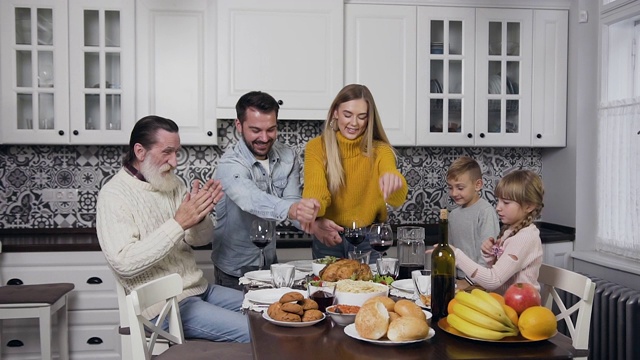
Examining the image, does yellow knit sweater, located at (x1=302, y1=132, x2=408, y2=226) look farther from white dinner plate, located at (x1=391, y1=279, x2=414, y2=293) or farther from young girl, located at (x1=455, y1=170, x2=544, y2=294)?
white dinner plate, located at (x1=391, y1=279, x2=414, y2=293)

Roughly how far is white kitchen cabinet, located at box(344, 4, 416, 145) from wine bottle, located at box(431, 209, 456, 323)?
7.48ft

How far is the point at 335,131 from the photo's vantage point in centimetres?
287

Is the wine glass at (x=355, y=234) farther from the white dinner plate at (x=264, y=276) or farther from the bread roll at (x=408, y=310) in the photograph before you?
the bread roll at (x=408, y=310)

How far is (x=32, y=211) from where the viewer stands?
418cm

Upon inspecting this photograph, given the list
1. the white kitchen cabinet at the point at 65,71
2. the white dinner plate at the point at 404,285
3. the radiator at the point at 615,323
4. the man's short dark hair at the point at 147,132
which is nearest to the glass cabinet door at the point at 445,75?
the radiator at the point at 615,323

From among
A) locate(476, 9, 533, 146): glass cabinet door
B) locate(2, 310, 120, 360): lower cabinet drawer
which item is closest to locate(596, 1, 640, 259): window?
locate(476, 9, 533, 146): glass cabinet door

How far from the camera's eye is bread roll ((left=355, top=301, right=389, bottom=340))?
62.9 inches

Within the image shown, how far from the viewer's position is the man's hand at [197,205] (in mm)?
2492

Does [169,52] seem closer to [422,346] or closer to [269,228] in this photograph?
[269,228]

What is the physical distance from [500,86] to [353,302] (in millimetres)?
2705

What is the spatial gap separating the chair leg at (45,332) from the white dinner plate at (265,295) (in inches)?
65.6

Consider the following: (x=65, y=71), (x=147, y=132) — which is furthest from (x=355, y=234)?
(x=65, y=71)

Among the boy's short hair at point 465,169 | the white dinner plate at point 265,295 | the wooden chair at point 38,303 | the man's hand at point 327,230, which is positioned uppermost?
the boy's short hair at point 465,169

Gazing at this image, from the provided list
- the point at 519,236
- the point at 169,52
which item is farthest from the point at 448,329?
the point at 169,52
